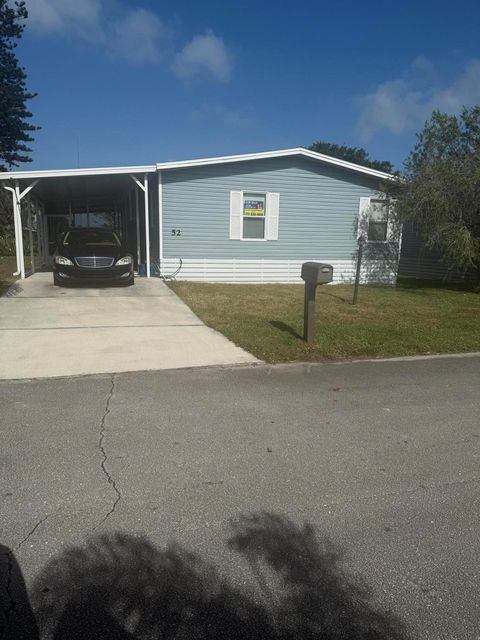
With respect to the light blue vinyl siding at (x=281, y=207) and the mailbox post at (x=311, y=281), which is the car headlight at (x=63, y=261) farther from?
the mailbox post at (x=311, y=281)

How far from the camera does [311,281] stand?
21.4ft

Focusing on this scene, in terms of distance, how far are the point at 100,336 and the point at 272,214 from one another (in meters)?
9.08

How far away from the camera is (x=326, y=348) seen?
21.4 ft

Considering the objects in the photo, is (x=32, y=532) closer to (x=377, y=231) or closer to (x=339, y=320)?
(x=339, y=320)

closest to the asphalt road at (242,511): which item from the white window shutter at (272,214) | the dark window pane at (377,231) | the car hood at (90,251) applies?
the car hood at (90,251)

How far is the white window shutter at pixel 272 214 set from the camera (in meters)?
14.6

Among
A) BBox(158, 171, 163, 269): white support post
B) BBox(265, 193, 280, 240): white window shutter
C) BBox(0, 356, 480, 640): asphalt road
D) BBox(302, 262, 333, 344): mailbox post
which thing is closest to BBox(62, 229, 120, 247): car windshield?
BBox(158, 171, 163, 269): white support post

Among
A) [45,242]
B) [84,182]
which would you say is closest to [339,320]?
[84,182]

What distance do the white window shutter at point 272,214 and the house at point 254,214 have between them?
0.03m

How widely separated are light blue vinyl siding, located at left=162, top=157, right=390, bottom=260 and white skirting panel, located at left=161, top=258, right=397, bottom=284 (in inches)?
8.4

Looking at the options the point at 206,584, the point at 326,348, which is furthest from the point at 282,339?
the point at 206,584

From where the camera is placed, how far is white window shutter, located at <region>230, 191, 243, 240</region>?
46.9 feet

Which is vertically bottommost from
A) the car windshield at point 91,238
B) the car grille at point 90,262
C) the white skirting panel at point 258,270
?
the white skirting panel at point 258,270

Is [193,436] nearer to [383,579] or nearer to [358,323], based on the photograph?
[383,579]
